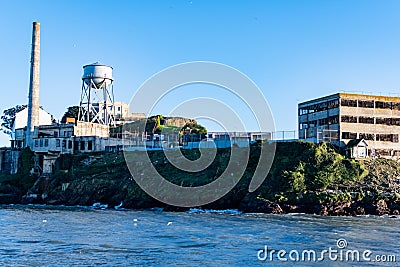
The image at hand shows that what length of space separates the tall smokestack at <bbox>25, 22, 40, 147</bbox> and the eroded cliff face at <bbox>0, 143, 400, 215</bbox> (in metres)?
11.0

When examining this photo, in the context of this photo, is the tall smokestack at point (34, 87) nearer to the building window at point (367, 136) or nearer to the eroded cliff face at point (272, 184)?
the eroded cliff face at point (272, 184)

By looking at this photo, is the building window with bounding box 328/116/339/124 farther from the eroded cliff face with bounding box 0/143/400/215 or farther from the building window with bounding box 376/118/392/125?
the eroded cliff face with bounding box 0/143/400/215

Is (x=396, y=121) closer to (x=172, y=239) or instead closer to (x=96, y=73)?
(x=96, y=73)

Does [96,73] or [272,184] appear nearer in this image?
[272,184]

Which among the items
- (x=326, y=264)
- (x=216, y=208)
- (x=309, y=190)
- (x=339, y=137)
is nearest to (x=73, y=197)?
(x=216, y=208)

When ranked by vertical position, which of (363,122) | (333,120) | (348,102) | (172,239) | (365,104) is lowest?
(172,239)

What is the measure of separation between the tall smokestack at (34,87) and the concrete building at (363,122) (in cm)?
4464

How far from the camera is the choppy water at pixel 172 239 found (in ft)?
80.0

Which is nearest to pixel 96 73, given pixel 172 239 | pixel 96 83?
pixel 96 83

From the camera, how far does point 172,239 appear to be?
102 ft

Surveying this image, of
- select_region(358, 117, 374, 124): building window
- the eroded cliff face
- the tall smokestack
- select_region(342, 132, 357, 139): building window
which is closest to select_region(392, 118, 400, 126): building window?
select_region(358, 117, 374, 124): building window

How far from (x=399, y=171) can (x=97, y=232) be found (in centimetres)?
4564

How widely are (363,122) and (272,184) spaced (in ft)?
80.3

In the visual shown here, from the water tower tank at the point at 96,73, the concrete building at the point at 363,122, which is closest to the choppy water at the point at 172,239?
the concrete building at the point at 363,122
